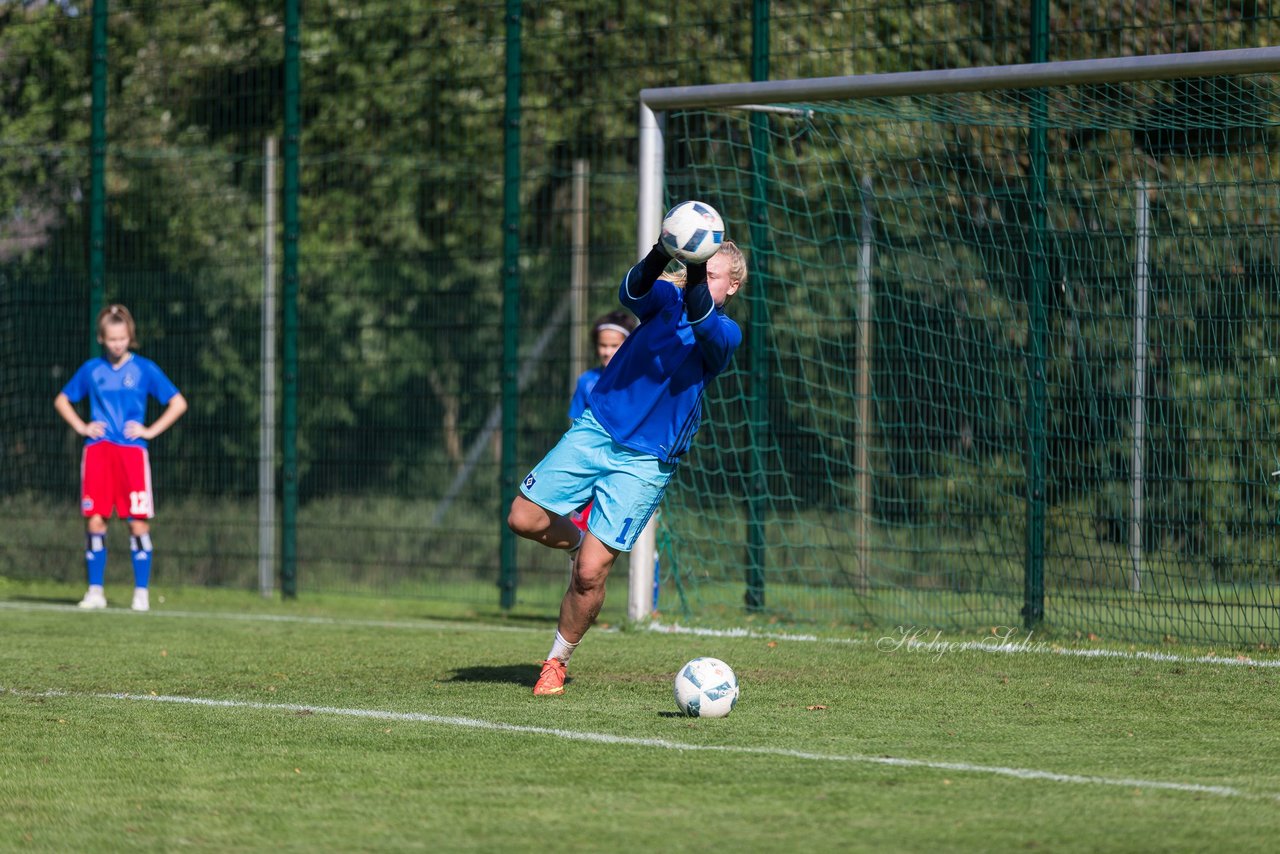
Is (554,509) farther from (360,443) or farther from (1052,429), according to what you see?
(360,443)

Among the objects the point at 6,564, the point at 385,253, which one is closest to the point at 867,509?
the point at 385,253

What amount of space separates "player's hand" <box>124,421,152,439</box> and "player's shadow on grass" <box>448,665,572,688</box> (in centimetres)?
433

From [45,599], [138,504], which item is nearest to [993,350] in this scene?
[138,504]

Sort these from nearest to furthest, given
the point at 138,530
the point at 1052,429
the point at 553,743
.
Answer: the point at 553,743
the point at 1052,429
the point at 138,530

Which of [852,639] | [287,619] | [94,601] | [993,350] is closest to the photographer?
[852,639]

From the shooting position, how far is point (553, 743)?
5.77 meters

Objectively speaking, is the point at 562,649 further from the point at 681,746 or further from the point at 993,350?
the point at 993,350

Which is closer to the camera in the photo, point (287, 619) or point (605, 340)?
point (605, 340)

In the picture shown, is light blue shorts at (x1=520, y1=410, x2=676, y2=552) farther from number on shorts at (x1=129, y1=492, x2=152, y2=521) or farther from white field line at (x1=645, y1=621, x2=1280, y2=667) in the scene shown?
number on shorts at (x1=129, y1=492, x2=152, y2=521)

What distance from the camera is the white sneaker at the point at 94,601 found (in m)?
11.4

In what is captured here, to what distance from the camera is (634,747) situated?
570cm

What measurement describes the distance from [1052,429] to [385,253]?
650cm

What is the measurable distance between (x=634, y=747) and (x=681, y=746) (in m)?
0.16

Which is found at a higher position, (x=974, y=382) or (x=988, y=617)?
(x=974, y=382)
